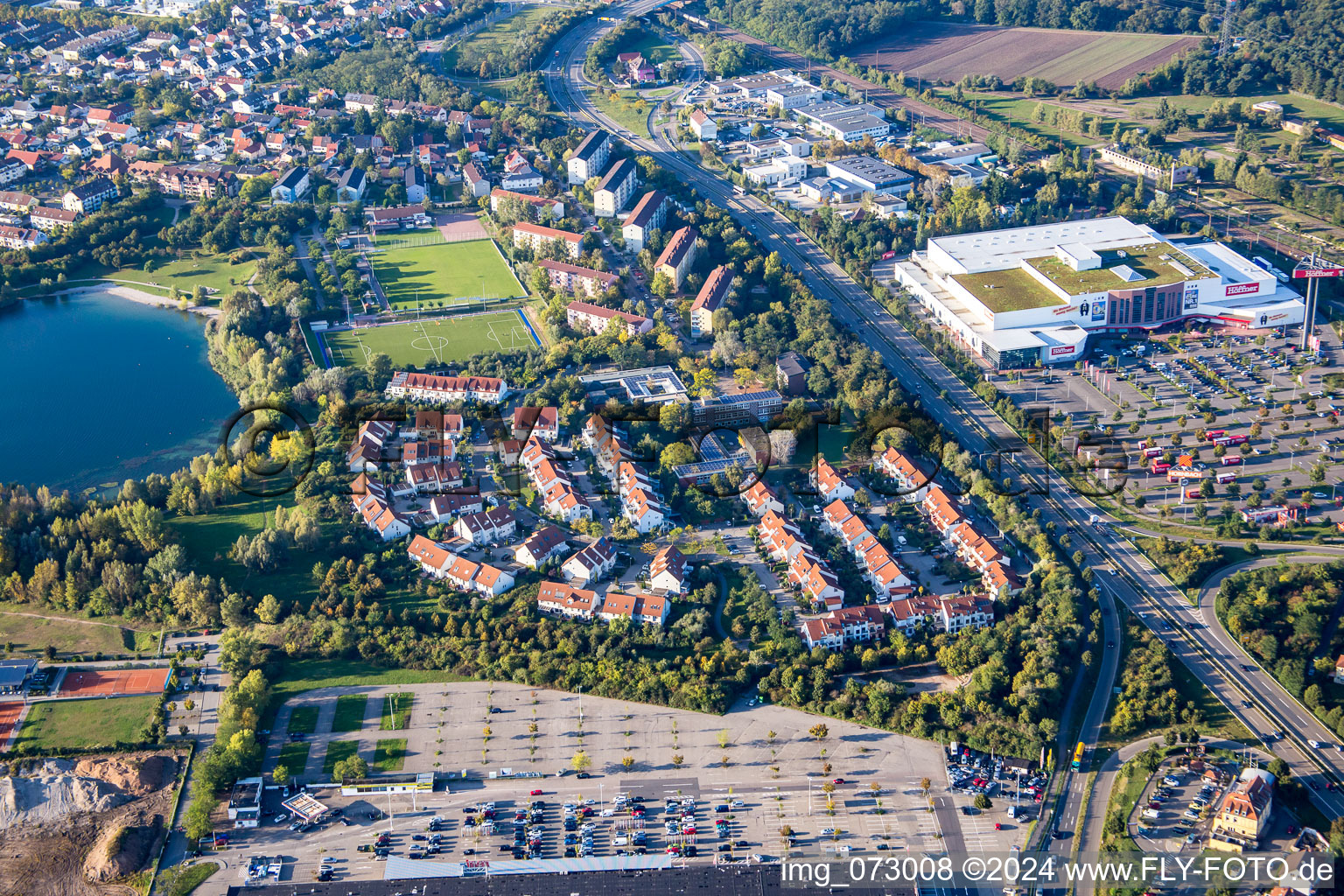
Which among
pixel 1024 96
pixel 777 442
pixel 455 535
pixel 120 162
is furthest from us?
pixel 1024 96

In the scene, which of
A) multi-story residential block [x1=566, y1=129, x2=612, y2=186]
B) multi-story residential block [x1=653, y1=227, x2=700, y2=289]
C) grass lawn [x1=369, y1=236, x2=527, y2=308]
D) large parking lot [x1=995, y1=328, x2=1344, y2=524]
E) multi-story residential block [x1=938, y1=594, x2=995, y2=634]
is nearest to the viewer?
multi-story residential block [x1=938, y1=594, x2=995, y2=634]

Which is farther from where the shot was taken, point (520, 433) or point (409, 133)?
point (409, 133)

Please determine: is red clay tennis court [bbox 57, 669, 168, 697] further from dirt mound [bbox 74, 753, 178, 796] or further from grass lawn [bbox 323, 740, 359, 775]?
grass lawn [bbox 323, 740, 359, 775]

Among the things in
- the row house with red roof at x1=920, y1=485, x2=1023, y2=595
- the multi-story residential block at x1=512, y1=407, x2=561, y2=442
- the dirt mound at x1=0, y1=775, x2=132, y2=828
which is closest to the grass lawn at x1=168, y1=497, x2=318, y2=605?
the dirt mound at x1=0, y1=775, x2=132, y2=828

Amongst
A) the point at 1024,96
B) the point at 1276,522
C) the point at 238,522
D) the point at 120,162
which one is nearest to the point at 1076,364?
the point at 1276,522

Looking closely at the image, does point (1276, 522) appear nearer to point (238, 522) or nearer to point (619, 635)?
point (619, 635)

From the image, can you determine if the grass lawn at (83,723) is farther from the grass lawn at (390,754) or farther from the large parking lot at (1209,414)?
the large parking lot at (1209,414)

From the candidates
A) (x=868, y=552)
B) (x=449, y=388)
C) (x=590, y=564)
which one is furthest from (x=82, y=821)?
(x=868, y=552)
